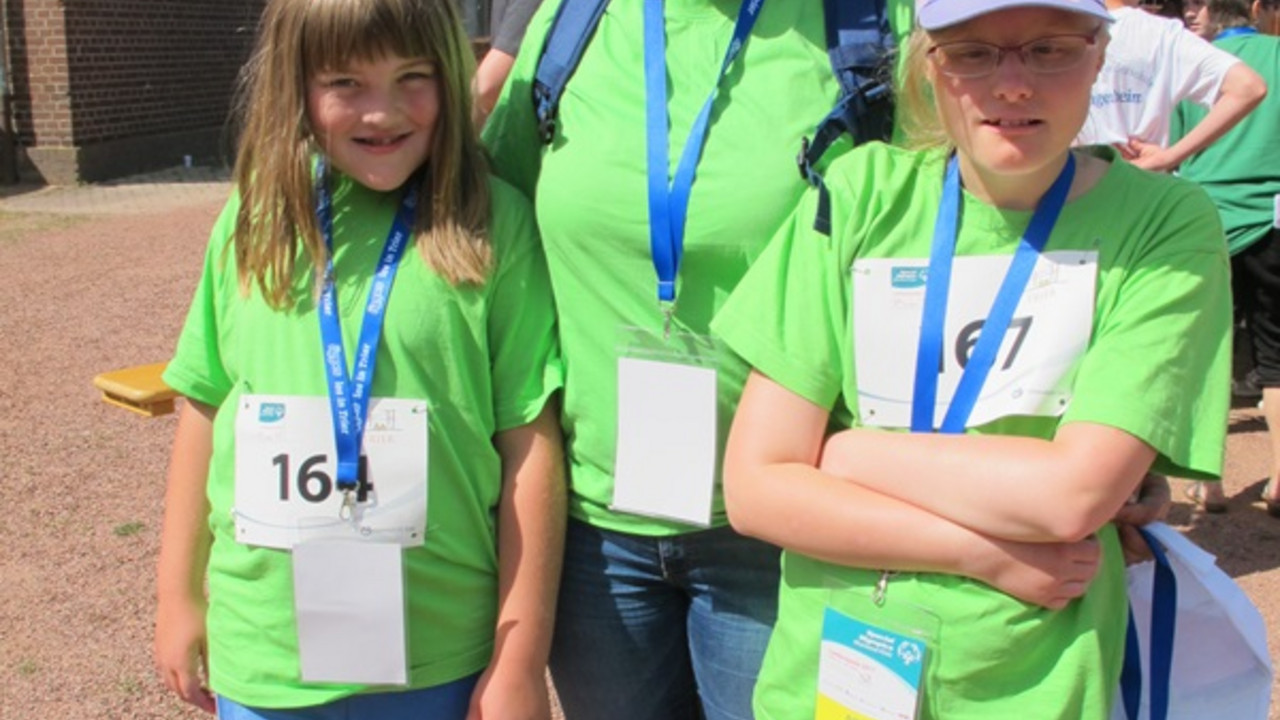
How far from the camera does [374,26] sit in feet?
6.97

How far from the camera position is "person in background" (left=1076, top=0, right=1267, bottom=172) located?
5.12 meters

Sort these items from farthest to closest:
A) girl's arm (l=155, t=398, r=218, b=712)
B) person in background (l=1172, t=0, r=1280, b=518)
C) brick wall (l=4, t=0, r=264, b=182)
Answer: brick wall (l=4, t=0, r=264, b=182), person in background (l=1172, t=0, r=1280, b=518), girl's arm (l=155, t=398, r=218, b=712)

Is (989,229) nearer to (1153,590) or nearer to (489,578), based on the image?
(1153,590)

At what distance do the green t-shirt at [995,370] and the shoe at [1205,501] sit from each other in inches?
159

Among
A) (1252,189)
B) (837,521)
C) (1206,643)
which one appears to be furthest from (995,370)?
(1252,189)

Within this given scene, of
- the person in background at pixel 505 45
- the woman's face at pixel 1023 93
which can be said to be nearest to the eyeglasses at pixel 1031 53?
the woman's face at pixel 1023 93

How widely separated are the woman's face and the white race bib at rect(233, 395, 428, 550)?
0.94m

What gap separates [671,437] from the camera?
2.15m

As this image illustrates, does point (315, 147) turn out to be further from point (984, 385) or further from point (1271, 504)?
point (1271, 504)

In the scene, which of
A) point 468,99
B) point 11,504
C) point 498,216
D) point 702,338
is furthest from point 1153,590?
point 11,504

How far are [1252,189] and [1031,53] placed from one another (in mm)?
4772

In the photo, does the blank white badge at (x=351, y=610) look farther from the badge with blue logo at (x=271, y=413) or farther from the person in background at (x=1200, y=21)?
the person in background at (x=1200, y=21)

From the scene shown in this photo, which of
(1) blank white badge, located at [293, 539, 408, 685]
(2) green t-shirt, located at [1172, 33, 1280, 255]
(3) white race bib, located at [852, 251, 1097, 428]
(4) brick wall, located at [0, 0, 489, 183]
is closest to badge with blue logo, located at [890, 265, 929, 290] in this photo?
(3) white race bib, located at [852, 251, 1097, 428]

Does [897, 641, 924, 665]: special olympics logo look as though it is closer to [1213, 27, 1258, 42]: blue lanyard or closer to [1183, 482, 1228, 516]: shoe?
[1183, 482, 1228, 516]: shoe
